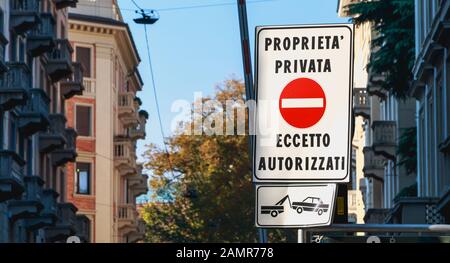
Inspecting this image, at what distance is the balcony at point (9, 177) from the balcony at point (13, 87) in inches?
61.0

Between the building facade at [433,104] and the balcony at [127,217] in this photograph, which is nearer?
the building facade at [433,104]

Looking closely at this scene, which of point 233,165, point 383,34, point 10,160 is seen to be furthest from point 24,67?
point 233,165

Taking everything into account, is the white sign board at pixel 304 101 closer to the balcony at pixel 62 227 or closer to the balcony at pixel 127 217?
the balcony at pixel 62 227

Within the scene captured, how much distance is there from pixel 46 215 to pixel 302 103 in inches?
1756

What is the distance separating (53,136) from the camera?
54469mm

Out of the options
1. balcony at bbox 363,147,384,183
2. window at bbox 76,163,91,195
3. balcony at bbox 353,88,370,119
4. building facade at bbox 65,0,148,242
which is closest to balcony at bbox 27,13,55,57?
balcony at bbox 363,147,384,183

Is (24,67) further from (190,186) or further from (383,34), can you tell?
(190,186)

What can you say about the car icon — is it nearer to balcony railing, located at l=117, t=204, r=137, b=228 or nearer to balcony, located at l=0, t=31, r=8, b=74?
balcony, located at l=0, t=31, r=8, b=74

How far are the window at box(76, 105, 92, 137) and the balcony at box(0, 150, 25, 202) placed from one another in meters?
32.8

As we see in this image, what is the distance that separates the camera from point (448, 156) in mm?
36844

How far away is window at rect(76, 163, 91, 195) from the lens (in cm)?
7512

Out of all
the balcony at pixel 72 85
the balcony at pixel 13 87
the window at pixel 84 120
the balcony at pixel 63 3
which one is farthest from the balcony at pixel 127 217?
the balcony at pixel 13 87

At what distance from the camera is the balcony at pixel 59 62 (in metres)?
55.7

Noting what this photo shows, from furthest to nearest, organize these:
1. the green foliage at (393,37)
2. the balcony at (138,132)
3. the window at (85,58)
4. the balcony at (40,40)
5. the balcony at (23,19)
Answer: the balcony at (138,132)
the window at (85,58)
the balcony at (40,40)
the green foliage at (393,37)
the balcony at (23,19)
